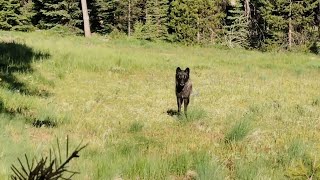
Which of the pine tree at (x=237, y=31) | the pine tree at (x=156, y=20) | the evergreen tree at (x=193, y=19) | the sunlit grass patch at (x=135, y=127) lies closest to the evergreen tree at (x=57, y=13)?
the pine tree at (x=156, y=20)

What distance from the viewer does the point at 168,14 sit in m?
42.8

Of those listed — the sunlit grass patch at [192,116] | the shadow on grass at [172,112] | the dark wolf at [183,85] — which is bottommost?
the shadow on grass at [172,112]

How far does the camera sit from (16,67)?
15484mm

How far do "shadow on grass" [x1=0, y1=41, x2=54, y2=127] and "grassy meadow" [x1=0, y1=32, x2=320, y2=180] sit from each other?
0.15ft

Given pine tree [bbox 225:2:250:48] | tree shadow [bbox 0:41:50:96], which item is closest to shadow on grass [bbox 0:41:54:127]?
tree shadow [bbox 0:41:50:96]

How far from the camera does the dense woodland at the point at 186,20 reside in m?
37.7

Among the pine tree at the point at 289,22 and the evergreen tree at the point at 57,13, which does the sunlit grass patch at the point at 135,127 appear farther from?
the evergreen tree at the point at 57,13

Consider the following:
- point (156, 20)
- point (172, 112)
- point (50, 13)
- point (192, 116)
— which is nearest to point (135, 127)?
point (192, 116)

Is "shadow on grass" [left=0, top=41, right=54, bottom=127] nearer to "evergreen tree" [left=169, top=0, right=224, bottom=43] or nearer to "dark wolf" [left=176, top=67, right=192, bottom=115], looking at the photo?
"dark wolf" [left=176, top=67, right=192, bottom=115]

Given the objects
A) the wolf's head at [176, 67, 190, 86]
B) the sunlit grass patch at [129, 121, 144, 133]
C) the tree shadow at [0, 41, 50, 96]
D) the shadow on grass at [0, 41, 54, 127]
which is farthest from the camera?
the tree shadow at [0, 41, 50, 96]

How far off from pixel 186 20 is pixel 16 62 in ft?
82.8

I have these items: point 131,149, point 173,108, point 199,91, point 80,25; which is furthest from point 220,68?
point 80,25

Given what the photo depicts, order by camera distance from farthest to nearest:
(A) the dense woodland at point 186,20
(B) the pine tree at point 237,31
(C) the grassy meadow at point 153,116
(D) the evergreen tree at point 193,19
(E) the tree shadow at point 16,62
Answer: (B) the pine tree at point 237,31
(D) the evergreen tree at point 193,19
(A) the dense woodland at point 186,20
(E) the tree shadow at point 16,62
(C) the grassy meadow at point 153,116

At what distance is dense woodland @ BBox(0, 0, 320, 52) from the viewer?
3769cm
